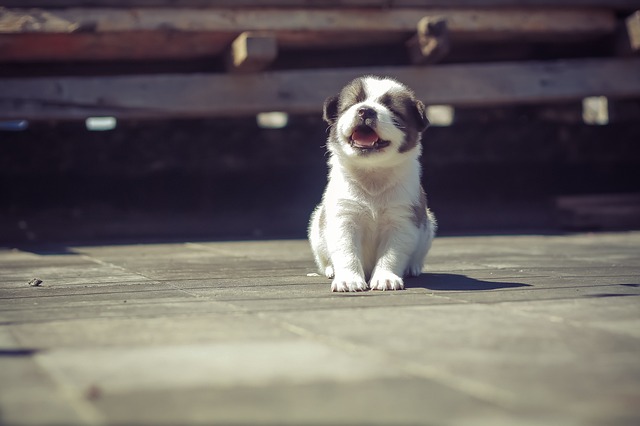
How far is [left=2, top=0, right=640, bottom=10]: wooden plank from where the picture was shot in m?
8.90

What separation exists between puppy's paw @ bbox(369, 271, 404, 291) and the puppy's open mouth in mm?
725

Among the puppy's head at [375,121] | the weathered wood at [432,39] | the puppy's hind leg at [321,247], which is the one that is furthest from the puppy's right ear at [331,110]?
the weathered wood at [432,39]

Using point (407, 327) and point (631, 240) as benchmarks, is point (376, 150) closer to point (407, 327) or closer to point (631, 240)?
point (407, 327)

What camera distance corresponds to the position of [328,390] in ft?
9.40

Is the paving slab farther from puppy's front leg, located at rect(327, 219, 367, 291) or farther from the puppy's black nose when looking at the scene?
the puppy's black nose

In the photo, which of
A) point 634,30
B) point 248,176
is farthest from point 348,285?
point 634,30

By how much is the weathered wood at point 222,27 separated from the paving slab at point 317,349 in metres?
3.09

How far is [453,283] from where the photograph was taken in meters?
5.82

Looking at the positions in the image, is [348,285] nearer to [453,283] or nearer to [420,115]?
[453,283]

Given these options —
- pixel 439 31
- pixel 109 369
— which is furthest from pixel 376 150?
pixel 439 31

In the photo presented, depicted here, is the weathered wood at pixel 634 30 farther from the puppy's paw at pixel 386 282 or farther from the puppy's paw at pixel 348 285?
the puppy's paw at pixel 348 285

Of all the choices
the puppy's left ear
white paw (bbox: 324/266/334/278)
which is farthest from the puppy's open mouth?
white paw (bbox: 324/266/334/278)

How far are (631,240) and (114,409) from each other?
7360 millimetres

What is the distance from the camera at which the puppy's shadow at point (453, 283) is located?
5531 mm
